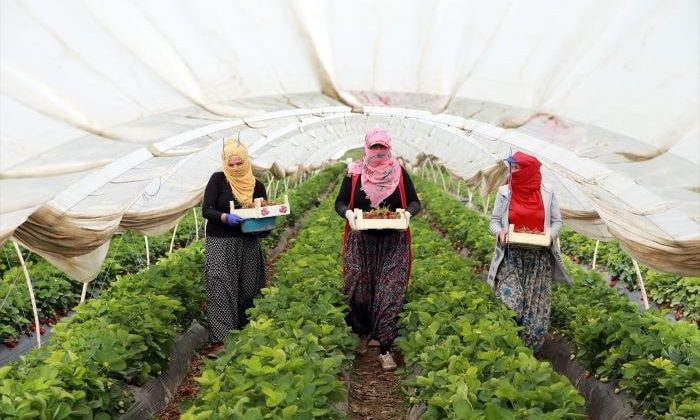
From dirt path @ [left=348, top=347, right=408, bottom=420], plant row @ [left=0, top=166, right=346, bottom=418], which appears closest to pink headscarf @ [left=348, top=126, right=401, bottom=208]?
dirt path @ [left=348, top=347, right=408, bottom=420]

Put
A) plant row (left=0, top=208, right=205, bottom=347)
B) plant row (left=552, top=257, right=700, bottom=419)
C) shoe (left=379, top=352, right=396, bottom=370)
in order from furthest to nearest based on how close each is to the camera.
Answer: plant row (left=0, top=208, right=205, bottom=347), shoe (left=379, top=352, right=396, bottom=370), plant row (left=552, top=257, right=700, bottom=419)

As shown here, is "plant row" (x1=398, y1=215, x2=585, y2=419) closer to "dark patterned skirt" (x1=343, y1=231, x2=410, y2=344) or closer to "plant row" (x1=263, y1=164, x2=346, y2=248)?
"dark patterned skirt" (x1=343, y1=231, x2=410, y2=344)

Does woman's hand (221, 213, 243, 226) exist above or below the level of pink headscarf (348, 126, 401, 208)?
below

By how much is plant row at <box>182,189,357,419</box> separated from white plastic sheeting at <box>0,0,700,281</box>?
1336 mm

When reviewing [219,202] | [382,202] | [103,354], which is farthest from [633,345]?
[219,202]

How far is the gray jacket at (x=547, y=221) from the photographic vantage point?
5.25 metres

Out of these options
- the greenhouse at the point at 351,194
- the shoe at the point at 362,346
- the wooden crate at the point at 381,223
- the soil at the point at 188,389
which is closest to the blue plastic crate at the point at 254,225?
the greenhouse at the point at 351,194

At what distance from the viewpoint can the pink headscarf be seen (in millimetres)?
5242

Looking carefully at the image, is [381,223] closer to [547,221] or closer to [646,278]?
[547,221]

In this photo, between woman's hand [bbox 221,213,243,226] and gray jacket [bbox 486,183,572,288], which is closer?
gray jacket [bbox 486,183,572,288]

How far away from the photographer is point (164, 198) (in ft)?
25.9

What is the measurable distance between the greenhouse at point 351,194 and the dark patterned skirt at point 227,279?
0.07ft

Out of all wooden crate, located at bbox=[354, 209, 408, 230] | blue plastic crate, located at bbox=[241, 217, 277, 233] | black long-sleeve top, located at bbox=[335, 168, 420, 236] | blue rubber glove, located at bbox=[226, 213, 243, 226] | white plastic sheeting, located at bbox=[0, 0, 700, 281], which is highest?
white plastic sheeting, located at bbox=[0, 0, 700, 281]

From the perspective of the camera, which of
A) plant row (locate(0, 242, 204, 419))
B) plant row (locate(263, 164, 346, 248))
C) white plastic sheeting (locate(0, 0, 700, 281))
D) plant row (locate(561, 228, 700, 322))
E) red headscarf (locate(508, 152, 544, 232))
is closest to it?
white plastic sheeting (locate(0, 0, 700, 281))
